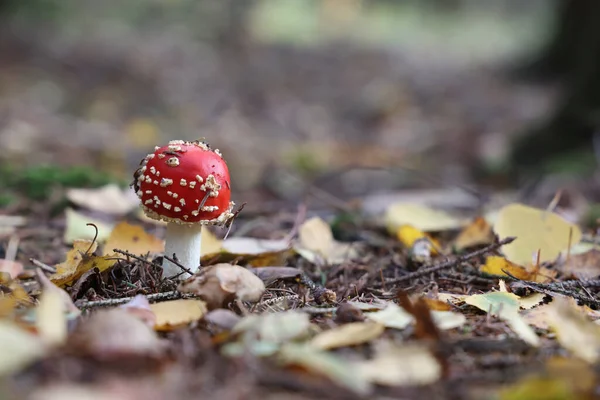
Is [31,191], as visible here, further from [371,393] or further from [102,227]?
[371,393]

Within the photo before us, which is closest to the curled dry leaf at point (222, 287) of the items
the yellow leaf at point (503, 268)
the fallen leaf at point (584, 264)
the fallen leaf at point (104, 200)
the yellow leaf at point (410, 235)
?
the yellow leaf at point (503, 268)

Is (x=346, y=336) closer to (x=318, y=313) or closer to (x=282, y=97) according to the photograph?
(x=318, y=313)

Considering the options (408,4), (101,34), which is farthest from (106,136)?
(408,4)

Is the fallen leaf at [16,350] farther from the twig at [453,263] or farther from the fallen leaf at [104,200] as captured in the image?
the fallen leaf at [104,200]

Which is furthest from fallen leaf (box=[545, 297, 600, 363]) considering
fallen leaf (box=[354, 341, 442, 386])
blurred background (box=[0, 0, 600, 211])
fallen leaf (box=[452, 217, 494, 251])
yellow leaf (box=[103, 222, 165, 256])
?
blurred background (box=[0, 0, 600, 211])

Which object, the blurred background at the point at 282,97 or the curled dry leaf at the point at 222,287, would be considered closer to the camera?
the curled dry leaf at the point at 222,287

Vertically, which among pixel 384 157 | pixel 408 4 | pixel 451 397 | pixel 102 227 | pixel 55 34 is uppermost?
pixel 408 4
